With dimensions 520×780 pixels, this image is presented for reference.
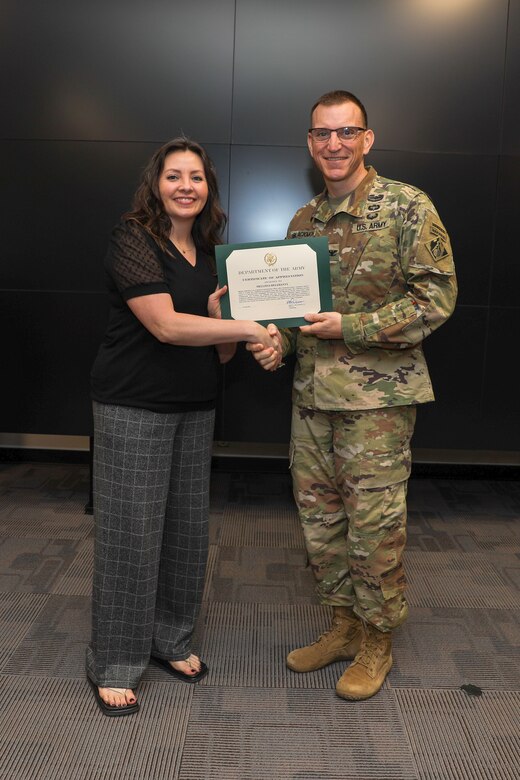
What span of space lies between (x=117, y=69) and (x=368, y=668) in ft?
8.55

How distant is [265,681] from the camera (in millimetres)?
1896

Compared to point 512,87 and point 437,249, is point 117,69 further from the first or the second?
point 437,249

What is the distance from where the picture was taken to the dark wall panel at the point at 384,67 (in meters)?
2.89

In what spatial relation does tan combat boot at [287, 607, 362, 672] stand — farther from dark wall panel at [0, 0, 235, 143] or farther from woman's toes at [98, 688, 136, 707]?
dark wall panel at [0, 0, 235, 143]

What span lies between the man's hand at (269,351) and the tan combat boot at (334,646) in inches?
31.2

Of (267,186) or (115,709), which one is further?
(267,186)

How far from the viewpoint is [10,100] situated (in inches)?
117

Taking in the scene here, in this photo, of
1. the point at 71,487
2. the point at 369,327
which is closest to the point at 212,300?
the point at 369,327

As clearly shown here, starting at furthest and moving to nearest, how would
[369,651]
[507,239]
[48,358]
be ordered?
1. [48,358]
2. [507,239]
3. [369,651]

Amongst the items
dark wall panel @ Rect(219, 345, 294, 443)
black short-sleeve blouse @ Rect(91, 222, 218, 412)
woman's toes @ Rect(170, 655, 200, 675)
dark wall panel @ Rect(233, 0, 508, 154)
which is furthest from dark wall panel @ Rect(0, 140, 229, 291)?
woman's toes @ Rect(170, 655, 200, 675)

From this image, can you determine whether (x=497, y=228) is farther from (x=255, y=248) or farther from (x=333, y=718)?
(x=333, y=718)

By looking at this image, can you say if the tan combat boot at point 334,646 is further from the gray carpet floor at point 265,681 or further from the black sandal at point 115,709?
the black sandal at point 115,709

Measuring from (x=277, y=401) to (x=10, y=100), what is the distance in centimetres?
181

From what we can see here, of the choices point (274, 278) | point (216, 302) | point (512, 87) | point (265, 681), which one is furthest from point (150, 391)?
point (512, 87)
